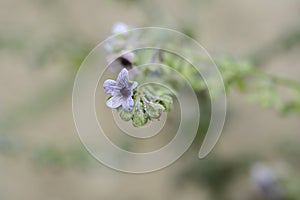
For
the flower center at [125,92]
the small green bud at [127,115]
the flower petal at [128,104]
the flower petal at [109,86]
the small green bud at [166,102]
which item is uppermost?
the small green bud at [166,102]

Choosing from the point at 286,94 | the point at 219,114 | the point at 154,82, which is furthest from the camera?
the point at 286,94

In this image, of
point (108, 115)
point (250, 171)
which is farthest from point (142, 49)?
point (108, 115)

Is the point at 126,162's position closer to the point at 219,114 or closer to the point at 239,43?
the point at 219,114

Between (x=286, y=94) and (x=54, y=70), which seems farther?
(x=54, y=70)

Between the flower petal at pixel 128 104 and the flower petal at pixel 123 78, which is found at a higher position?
the flower petal at pixel 123 78

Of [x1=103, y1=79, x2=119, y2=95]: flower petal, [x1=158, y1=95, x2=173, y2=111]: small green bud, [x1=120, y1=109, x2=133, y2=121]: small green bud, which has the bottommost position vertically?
[x1=120, y1=109, x2=133, y2=121]: small green bud

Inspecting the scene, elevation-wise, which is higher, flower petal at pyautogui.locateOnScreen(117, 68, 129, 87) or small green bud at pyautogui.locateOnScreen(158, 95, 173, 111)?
small green bud at pyautogui.locateOnScreen(158, 95, 173, 111)
